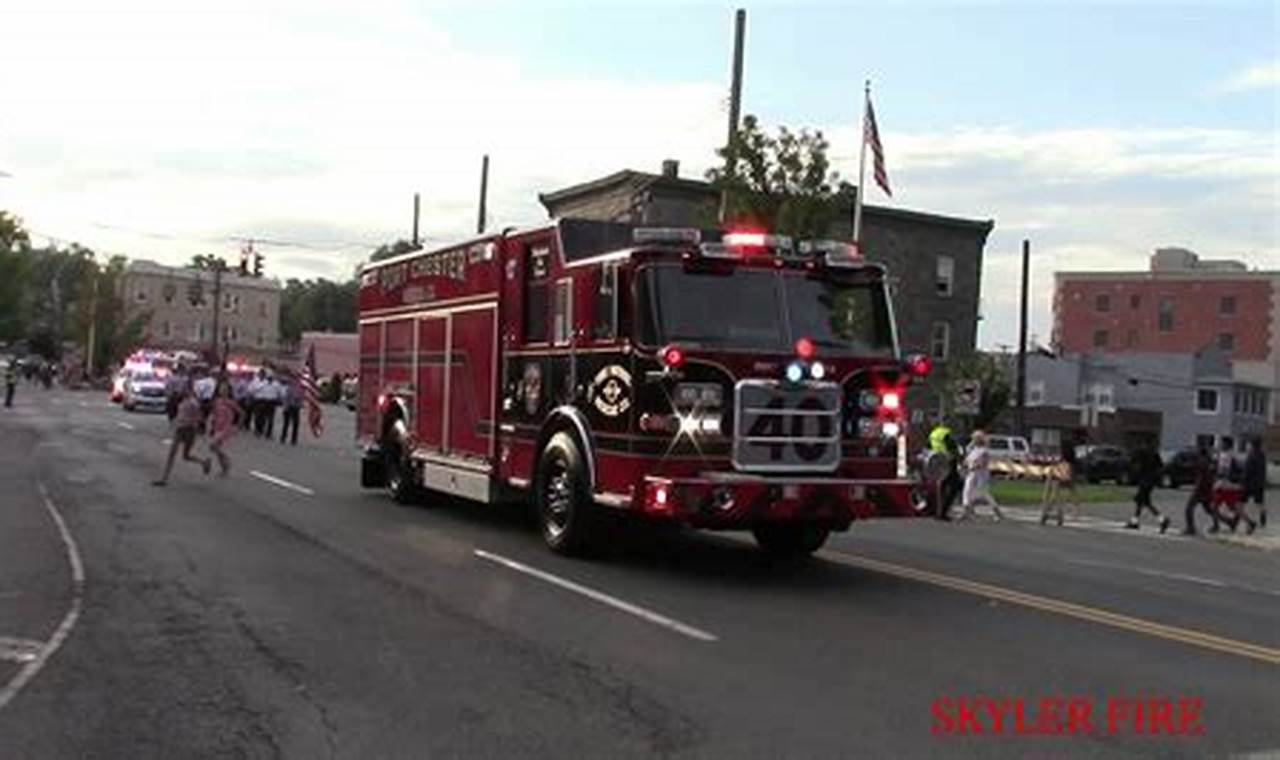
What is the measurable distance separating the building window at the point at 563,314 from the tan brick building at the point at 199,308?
Answer: 127m

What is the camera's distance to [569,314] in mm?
13625

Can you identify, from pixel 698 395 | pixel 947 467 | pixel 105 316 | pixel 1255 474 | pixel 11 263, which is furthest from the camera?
pixel 105 316

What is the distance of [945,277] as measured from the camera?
63062 millimetres

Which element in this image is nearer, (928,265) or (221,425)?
(221,425)

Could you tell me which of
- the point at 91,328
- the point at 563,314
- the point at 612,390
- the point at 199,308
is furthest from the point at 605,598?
the point at 199,308

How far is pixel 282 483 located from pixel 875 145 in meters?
13.4

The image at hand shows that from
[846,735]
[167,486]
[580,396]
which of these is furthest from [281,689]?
[167,486]

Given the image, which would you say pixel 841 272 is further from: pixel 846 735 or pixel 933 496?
pixel 846 735

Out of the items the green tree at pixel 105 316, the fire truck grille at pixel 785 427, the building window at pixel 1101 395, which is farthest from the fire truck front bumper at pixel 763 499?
the green tree at pixel 105 316

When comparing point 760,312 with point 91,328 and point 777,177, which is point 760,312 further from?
point 91,328

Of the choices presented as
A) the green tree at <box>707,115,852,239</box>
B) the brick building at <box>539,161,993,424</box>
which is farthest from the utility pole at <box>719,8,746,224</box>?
the brick building at <box>539,161,993,424</box>

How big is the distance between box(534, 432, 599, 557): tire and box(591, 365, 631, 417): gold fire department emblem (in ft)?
1.77

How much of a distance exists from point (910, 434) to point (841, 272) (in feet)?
5.50

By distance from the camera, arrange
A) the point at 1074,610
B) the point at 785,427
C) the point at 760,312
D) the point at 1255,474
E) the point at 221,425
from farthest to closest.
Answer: the point at 1255,474, the point at 221,425, the point at 760,312, the point at 785,427, the point at 1074,610
